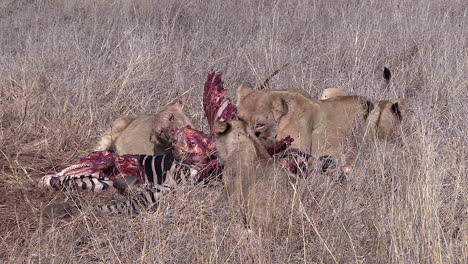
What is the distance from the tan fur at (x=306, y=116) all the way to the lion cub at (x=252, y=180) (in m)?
0.59

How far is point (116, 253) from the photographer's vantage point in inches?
124

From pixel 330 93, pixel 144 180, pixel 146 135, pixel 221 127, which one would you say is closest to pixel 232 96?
pixel 330 93

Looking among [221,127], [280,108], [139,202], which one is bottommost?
[139,202]

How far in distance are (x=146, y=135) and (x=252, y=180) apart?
156cm

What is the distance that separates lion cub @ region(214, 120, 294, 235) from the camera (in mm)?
3369

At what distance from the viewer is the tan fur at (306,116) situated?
473 cm

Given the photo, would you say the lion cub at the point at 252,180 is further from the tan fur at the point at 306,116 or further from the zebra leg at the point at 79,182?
the zebra leg at the point at 79,182

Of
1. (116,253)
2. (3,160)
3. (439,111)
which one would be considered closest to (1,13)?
(3,160)

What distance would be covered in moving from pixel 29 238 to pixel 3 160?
125cm

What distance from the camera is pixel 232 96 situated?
19.7ft

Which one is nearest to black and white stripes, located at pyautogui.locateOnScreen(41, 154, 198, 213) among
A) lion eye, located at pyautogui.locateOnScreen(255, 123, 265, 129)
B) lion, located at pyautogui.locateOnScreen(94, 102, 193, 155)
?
lion, located at pyautogui.locateOnScreen(94, 102, 193, 155)

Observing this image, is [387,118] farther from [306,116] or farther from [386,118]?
[306,116]

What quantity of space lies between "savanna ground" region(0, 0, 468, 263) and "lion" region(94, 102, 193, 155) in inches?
8.1

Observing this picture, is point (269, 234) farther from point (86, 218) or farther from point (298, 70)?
point (298, 70)
